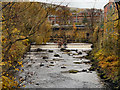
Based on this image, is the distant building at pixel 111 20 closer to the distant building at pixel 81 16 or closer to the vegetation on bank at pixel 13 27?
the vegetation on bank at pixel 13 27

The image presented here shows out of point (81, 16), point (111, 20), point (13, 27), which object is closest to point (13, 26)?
point (13, 27)

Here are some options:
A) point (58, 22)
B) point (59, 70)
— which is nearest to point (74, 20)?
point (58, 22)

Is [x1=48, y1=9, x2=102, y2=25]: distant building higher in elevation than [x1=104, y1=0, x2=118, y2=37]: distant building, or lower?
higher

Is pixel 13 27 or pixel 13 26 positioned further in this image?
pixel 13 27

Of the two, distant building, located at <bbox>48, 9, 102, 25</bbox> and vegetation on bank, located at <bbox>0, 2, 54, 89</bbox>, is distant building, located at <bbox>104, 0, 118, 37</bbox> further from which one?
distant building, located at <bbox>48, 9, 102, 25</bbox>

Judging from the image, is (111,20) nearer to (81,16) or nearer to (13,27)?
(13,27)

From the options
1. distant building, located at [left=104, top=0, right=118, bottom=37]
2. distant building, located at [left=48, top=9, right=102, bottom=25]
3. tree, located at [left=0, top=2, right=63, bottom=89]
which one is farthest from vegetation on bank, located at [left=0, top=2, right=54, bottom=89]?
distant building, located at [left=48, top=9, right=102, bottom=25]

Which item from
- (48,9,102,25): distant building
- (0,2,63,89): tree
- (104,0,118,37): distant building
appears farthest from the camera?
(48,9,102,25): distant building

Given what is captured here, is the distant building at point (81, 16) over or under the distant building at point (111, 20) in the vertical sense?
over

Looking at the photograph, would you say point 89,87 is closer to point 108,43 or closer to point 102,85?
point 102,85

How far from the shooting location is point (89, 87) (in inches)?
559

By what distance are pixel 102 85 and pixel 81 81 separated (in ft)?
5.85

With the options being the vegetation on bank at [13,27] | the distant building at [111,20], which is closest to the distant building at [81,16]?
the distant building at [111,20]

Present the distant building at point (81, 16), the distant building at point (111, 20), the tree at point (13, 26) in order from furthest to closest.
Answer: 1. the distant building at point (81, 16)
2. the distant building at point (111, 20)
3. the tree at point (13, 26)
